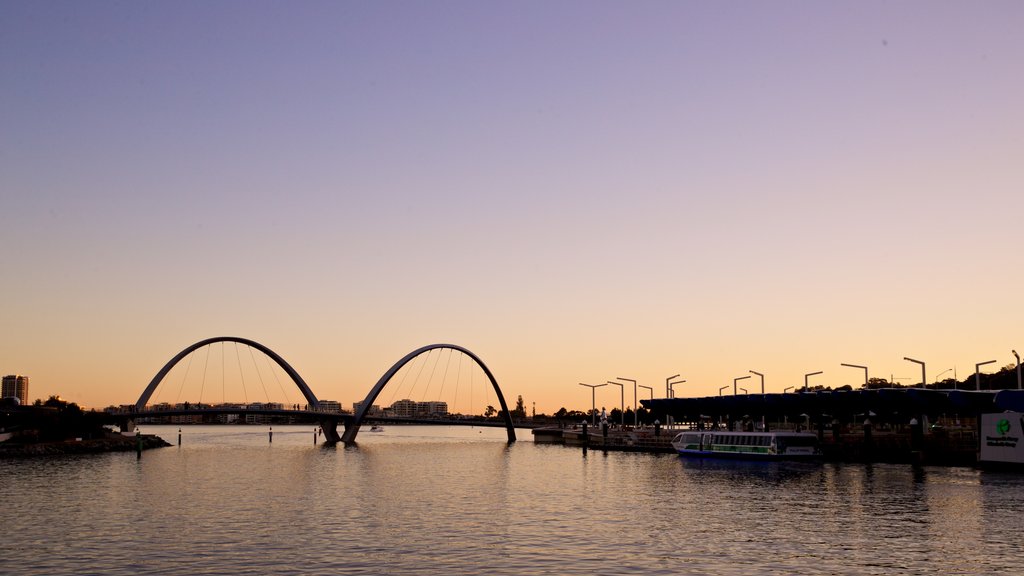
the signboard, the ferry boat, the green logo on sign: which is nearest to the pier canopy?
the signboard

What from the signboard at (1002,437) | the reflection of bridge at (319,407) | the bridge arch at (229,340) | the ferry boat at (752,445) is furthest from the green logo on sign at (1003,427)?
the bridge arch at (229,340)

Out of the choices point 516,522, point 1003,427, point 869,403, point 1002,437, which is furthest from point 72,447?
point 1003,427

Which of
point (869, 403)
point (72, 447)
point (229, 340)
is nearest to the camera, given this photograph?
point (869, 403)

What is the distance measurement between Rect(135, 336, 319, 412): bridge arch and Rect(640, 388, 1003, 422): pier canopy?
3166 inches

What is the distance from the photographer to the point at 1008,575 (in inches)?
1391

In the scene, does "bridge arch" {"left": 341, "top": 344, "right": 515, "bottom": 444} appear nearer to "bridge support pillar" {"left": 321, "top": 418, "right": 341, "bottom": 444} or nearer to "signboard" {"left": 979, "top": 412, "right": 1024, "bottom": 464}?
"bridge support pillar" {"left": 321, "top": 418, "right": 341, "bottom": 444}

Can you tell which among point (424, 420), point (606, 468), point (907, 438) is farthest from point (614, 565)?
point (424, 420)

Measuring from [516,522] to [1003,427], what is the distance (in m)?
54.2

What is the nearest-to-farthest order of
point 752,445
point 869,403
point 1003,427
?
1. point 1003,427
2. point 869,403
3. point 752,445

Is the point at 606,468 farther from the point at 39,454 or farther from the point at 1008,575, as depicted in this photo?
the point at 39,454

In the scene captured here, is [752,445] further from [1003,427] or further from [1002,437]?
[1003,427]

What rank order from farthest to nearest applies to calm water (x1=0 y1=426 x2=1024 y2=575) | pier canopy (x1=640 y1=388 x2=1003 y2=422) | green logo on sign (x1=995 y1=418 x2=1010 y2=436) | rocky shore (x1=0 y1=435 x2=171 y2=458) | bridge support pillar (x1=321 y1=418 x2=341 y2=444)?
bridge support pillar (x1=321 y1=418 x2=341 y2=444)
rocky shore (x1=0 y1=435 x2=171 y2=458)
pier canopy (x1=640 y1=388 x2=1003 y2=422)
green logo on sign (x1=995 y1=418 x2=1010 y2=436)
calm water (x1=0 y1=426 x2=1024 y2=575)

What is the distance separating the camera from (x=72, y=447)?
132500 mm

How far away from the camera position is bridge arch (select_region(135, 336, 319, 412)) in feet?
543
